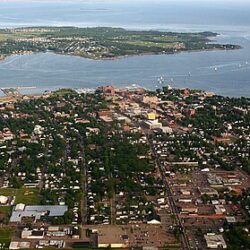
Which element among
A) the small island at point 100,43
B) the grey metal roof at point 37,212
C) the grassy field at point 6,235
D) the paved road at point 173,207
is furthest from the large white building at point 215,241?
the small island at point 100,43

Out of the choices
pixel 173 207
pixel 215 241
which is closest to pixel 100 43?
pixel 173 207

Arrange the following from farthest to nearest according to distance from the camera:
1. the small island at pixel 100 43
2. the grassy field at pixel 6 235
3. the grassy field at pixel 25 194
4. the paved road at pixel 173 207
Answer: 1. the small island at pixel 100 43
2. the grassy field at pixel 25 194
3. the grassy field at pixel 6 235
4. the paved road at pixel 173 207

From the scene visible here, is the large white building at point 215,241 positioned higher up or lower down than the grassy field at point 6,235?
higher up

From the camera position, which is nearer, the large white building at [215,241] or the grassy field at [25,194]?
the large white building at [215,241]

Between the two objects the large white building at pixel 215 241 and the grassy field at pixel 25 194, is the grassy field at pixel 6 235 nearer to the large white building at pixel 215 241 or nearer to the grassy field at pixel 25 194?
the grassy field at pixel 25 194

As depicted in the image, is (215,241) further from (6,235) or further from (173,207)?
(6,235)

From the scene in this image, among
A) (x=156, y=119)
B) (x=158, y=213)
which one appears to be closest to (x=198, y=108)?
(x=156, y=119)

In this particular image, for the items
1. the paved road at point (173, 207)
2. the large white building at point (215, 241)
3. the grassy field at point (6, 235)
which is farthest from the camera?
the grassy field at point (6, 235)
